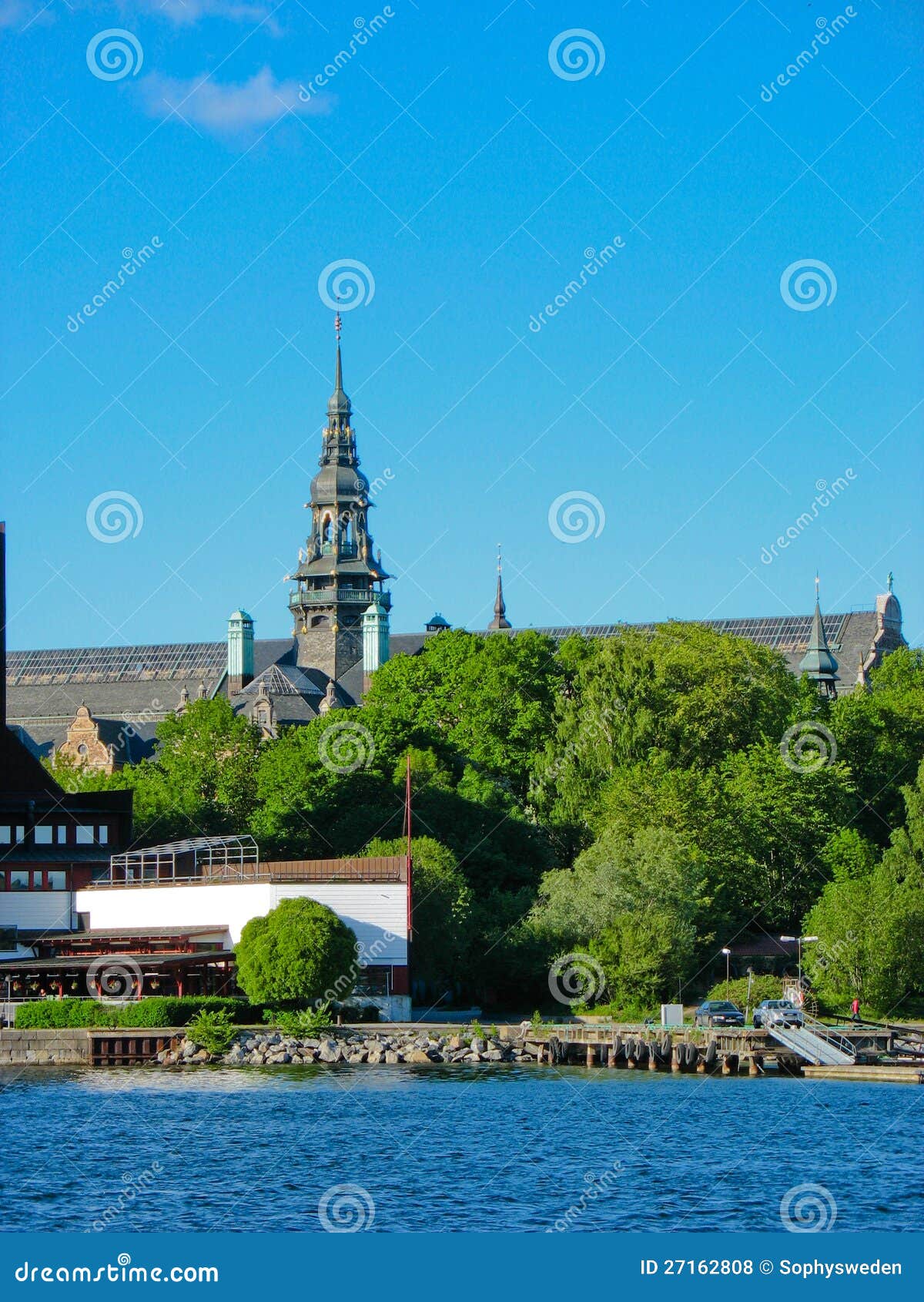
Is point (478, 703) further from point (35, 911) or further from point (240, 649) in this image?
point (240, 649)

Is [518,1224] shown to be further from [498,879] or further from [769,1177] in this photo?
[498,879]

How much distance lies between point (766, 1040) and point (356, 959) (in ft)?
47.4

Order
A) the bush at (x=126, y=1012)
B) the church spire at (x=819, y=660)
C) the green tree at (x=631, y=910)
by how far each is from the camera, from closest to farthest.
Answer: the bush at (x=126, y=1012) < the green tree at (x=631, y=910) < the church spire at (x=819, y=660)

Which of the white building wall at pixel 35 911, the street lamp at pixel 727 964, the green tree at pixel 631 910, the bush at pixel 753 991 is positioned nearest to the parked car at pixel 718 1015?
the bush at pixel 753 991

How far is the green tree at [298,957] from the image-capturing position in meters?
65.1

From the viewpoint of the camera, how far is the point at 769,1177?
40.1m

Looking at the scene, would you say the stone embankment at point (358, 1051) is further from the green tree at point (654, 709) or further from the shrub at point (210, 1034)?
the green tree at point (654, 709)

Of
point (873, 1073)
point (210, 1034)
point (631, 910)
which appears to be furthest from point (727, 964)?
point (210, 1034)

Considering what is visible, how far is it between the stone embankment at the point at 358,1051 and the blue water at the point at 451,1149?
1.75m

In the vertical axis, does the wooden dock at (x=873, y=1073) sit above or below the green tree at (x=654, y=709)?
below

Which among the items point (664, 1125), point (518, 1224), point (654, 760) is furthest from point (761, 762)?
point (518, 1224)

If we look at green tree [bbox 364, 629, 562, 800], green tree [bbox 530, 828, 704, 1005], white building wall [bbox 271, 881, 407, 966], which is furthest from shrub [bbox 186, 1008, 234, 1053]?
green tree [bbox 364, 629, 562, 800]

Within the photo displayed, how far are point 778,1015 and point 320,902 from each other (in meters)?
16.0

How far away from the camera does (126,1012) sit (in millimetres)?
64875
